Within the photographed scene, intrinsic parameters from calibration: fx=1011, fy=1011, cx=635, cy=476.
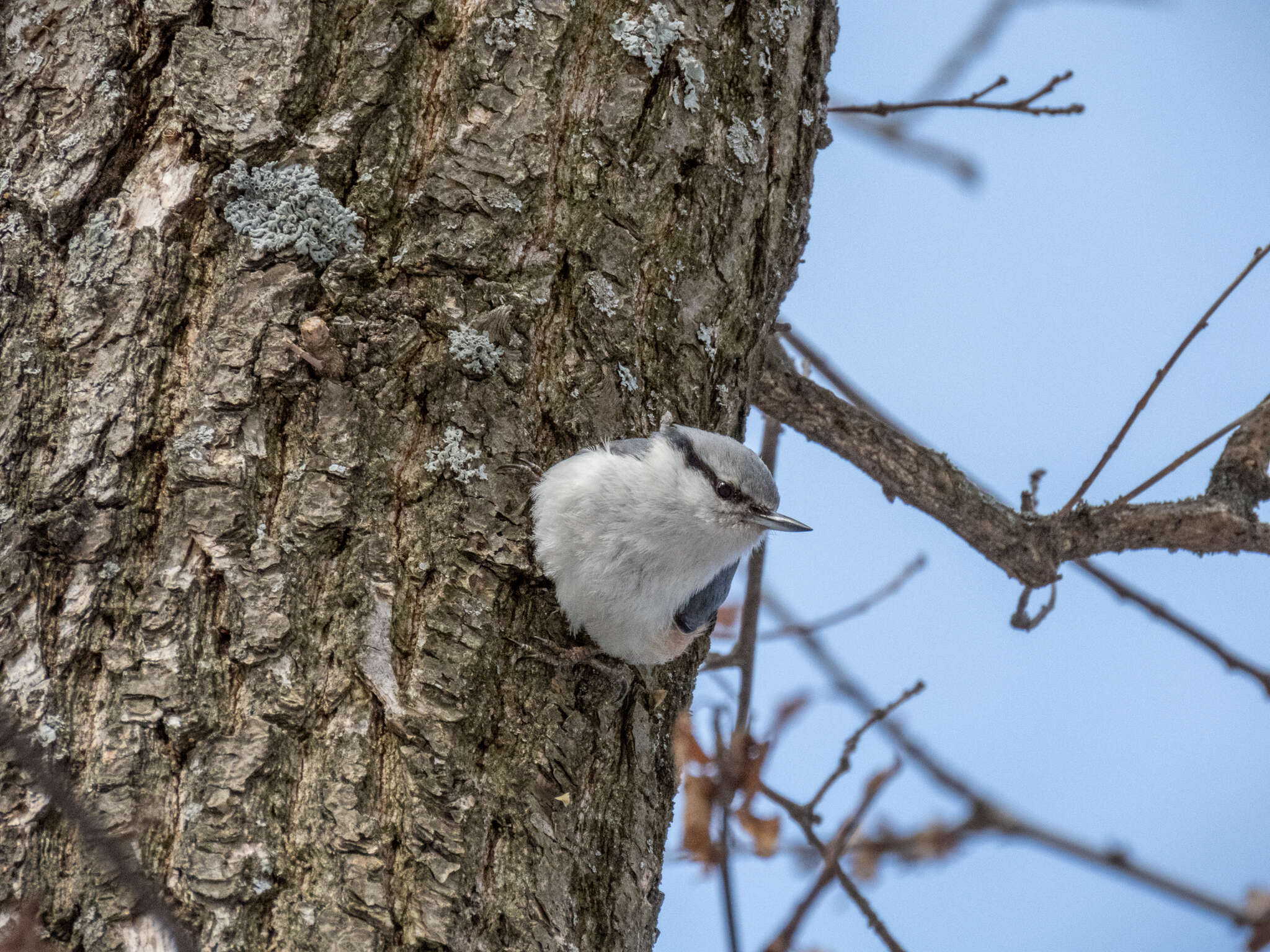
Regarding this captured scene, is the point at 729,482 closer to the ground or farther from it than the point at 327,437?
farther from it

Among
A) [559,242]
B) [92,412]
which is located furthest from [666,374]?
[92,412]

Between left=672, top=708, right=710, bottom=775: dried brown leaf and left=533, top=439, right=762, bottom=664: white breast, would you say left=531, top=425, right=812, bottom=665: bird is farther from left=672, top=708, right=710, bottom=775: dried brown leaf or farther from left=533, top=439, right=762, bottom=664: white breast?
left=672, top=708, right=710, bottom=775: dried brown leaf

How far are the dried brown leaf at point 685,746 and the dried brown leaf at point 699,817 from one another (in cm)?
6

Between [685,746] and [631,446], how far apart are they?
0.65 m

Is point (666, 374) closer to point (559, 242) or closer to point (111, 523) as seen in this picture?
point (559, 242)

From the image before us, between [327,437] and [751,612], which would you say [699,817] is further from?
[327,437]

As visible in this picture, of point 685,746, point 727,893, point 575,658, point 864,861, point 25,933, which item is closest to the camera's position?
point 25,933

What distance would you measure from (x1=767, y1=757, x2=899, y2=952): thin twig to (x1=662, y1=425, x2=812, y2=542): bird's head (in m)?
0.58

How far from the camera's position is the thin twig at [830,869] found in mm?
1561

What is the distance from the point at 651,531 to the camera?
6.56 ft

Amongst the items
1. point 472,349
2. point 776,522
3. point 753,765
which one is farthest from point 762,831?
point 472,349

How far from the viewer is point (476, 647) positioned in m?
1.65

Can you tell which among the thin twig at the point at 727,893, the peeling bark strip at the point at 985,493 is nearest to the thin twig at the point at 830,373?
the peeling bark strip at the point at 985,493

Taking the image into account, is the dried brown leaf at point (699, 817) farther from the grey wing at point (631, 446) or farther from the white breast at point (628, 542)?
the grey wing at point (631, 446)
